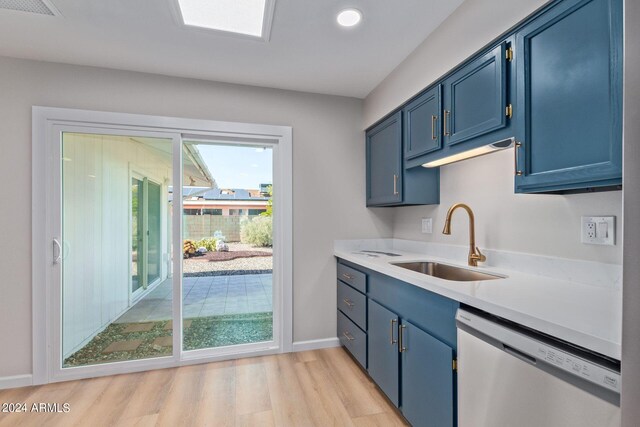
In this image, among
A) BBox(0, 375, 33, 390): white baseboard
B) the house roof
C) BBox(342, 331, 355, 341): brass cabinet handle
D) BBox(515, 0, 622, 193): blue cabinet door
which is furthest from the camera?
the house roof

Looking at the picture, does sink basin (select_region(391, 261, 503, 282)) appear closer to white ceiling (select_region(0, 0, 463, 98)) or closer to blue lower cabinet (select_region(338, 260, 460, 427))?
blue lower cabinet (select_region(338, 260, 460, 427))

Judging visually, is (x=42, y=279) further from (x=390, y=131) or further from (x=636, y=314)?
(x=636, y=314)

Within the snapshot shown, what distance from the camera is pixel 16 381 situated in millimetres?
2172

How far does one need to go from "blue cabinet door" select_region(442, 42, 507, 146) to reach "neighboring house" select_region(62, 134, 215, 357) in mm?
2014

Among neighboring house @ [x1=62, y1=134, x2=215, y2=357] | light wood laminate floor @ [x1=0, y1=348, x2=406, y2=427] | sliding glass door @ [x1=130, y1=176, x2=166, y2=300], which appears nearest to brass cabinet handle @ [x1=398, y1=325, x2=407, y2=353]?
light wood laminate floor @ [x1=0, y1=348, x2=406, y2=427]

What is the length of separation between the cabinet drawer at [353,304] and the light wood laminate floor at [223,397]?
1.35ft

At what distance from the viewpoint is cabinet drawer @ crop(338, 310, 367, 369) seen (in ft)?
7.46

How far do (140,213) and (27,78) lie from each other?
4.06 feet

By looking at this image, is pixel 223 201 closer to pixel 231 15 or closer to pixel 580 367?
pixel 231 15

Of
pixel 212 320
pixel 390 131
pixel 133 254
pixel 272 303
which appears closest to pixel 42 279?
pixel 133 254

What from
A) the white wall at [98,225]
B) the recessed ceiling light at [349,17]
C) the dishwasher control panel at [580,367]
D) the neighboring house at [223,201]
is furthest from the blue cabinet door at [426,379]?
the white wall at [98,225]

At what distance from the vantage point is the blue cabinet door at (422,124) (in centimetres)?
191

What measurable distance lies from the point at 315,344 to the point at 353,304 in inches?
26.3

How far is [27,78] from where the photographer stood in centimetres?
222
